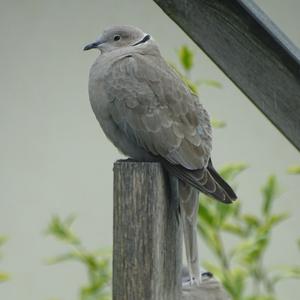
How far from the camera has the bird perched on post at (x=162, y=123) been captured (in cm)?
237

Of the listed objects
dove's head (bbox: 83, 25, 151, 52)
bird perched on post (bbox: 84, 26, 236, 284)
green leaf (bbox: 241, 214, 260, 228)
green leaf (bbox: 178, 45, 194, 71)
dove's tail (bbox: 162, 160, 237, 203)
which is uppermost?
green leaf (bbox: 178, 45, 194, 71)

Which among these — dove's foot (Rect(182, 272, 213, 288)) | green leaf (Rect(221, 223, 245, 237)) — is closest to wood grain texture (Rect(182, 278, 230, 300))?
dove's foot (Rect(182, 272, 213, 288))

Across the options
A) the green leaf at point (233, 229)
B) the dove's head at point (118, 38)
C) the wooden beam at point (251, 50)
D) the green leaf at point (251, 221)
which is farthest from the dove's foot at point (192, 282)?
the green leaf at point (251, 221)

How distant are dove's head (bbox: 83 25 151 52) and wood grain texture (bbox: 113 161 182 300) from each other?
1255mm

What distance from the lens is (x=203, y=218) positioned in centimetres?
357

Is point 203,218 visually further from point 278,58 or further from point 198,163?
point 278,58

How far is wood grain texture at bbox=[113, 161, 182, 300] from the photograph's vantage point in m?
1.88

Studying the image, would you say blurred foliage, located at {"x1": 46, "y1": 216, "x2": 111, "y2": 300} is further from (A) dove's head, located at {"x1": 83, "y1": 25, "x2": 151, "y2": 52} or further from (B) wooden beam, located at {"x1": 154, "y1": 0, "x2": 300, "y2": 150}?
(B) wooden beam, located at {"x1": 154, "y1": 0, "x2": 300, "y2": 150}

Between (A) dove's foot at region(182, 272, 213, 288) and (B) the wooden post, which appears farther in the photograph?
(A) dove's foot at region(182, 272, 213, 288)

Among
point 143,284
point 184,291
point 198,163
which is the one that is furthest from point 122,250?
point 198,163

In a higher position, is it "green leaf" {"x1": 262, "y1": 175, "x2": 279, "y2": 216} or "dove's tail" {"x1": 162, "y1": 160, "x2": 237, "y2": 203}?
"green leaf" {"x1": 262, "y1": 175, "x2": 279, "y2": 216}

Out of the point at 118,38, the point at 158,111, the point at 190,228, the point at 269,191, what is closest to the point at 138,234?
the point at 190,228

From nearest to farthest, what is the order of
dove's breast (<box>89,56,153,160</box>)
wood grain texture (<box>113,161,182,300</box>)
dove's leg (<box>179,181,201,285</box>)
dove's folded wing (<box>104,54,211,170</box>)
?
wood grain texture (<box>113,161,182,300</box>) → dove's leg (<box>179,181,201,285</box>) → dove's folded wing (<box>104,54,211,170</box>) → dove's breast (<box>89,56,153,160</box>)

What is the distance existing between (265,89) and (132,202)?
42 centimetres
